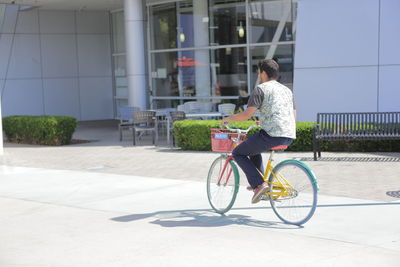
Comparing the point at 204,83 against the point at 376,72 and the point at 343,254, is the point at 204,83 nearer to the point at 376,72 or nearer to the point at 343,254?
the point at 376,72

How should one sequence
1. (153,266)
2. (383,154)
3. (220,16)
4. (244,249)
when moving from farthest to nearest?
(220,16), (383,154), (244,249), (153,266)

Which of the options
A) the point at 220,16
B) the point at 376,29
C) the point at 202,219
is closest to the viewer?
the point at 202,219

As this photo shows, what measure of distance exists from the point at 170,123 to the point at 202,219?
32.8 ft

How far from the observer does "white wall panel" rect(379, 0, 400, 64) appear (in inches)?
539

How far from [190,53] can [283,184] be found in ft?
46.2

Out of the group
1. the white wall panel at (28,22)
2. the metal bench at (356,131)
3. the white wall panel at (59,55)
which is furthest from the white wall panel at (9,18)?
the metal bench at (356,131)

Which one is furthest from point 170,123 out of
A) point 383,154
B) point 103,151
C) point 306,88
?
point 383,154

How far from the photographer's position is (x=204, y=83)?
65.2 feet

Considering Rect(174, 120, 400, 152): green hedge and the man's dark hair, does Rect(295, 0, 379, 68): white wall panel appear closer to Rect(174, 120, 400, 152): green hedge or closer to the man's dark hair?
Rect(174, 120, 400, 152): green hedge

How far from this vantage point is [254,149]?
6.61 meters

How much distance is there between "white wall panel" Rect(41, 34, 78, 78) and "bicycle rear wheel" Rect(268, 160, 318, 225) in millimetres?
18794

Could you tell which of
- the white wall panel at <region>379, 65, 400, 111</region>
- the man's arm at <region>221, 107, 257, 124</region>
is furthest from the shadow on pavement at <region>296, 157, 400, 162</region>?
the man's arm at <region>221, 107, 257, 124</region>

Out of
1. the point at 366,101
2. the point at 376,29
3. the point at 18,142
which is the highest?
the point at 376,29

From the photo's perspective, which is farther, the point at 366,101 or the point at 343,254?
the point at 366,101
